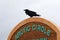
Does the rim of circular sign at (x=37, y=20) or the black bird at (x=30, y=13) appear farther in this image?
the black bird at (x=30, y=13)

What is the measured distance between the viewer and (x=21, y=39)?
16125 millimetres

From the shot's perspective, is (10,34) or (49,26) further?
(10,34)

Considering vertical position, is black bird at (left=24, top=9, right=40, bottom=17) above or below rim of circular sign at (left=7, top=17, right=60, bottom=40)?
above

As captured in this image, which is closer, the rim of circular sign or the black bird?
the rim of circular sign

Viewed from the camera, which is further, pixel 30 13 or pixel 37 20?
pixel 30 13

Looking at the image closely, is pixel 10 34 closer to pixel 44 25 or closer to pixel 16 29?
pixel 16 29

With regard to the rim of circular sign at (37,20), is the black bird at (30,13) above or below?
above

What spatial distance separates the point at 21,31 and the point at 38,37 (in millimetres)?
1210

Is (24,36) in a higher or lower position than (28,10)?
lower

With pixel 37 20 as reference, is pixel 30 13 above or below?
above

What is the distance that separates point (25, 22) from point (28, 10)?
0.57 m

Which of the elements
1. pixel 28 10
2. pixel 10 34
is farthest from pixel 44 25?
pixel 10 34

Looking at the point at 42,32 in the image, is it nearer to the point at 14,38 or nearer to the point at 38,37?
the point at 38,37

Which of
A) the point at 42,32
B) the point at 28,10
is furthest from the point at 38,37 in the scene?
the point at 28,10
